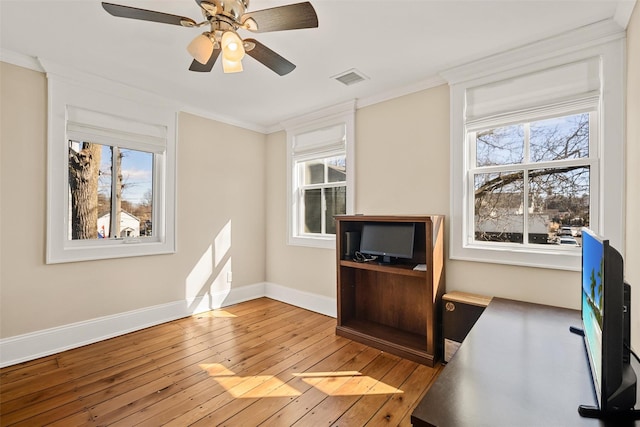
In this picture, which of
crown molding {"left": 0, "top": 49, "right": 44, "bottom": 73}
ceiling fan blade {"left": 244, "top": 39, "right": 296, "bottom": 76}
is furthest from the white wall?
crown molding {"left": 0, "top": 49, "right": 44, "bottom": 73}

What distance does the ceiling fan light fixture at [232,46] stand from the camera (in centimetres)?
162

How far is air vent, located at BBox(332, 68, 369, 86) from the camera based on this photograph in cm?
277

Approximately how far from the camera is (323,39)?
2248 mm

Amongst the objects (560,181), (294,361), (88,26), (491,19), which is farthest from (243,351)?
(491,19)

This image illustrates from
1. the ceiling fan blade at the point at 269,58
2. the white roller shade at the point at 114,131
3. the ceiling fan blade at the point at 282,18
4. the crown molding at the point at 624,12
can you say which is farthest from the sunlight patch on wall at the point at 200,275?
the crown molding at the point at 624,12

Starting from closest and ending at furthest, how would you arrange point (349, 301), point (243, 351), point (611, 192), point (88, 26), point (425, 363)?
point (611, 192) < point (88, 26) < point (425, 363) < point (243, 351) < point (349, 301)

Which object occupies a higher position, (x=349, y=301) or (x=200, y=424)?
(x=349, y=301)

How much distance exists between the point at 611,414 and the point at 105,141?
403cm

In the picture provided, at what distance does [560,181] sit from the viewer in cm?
230

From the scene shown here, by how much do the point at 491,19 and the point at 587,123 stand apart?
1070 millimetres

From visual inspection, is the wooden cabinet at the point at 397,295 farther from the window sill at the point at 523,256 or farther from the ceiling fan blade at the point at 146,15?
the ceiling fan blade at the point at 146,15

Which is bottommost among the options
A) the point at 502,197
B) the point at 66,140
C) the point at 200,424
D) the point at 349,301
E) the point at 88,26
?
the point at 200,424

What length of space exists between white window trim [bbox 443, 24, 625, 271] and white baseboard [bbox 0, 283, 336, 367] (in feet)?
6.31

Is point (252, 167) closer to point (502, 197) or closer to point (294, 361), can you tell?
point (294, 361)
